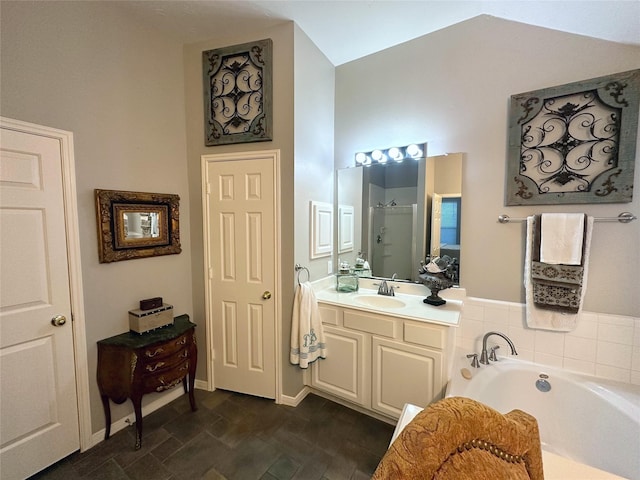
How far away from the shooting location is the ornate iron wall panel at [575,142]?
1647 millimetres

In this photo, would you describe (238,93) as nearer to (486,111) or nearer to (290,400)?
(486,111)

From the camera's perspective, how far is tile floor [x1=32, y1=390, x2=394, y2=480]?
1668 mm

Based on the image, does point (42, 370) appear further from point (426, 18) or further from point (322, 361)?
point (426, 18)

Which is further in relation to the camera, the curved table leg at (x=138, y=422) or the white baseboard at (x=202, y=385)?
the white baseboard at (x=202, y=385)

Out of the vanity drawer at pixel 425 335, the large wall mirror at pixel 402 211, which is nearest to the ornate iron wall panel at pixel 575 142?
the large wall mirror at pixel 402 211

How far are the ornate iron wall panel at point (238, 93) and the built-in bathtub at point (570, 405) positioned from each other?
7.84 feet

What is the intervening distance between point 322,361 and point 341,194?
1589 mm

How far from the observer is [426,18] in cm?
206

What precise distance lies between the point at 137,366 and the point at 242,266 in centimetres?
98

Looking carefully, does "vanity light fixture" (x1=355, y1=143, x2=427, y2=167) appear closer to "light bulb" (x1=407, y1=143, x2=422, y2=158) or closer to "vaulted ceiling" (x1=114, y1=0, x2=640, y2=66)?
"light bulb" (x1=407, y1=143, x2=422, y2=158)

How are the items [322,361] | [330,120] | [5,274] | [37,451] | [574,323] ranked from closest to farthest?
[5,274] → [37,451] → [574,323] → [322,361] → [330,120]

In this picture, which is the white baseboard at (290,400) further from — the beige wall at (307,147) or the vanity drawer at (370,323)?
the vanity drawer at (370,323)

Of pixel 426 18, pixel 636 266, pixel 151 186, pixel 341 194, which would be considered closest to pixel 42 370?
pixel 151 186

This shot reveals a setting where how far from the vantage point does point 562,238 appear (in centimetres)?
177
